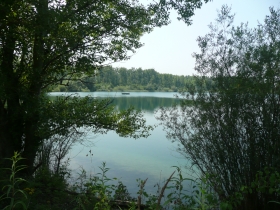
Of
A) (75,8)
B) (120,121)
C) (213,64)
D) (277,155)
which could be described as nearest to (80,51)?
(75,8)

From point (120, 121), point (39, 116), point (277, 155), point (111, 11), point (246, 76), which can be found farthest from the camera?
point (120, 121)

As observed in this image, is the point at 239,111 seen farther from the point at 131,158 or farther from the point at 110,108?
the point at 131,158

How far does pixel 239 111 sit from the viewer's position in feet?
14.7

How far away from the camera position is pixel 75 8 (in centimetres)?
462

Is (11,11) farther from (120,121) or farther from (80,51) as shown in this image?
(120,121)

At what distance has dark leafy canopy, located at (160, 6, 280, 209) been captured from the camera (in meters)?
4.31

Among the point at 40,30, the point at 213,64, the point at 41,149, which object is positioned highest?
the point at 40,30

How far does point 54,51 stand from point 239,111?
3.29 m

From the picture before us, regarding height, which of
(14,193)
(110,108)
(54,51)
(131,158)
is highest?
(54,51)

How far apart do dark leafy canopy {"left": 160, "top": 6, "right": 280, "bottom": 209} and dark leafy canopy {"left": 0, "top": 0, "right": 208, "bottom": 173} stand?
1.04m

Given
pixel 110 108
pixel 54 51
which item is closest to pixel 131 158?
pixel 110 108

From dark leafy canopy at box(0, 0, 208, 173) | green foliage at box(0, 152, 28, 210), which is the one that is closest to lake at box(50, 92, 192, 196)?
dark leafy canopy at box(0, 0, 208, 173)

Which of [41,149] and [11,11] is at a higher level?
[11,11]

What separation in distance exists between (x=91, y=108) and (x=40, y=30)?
5.91ft
